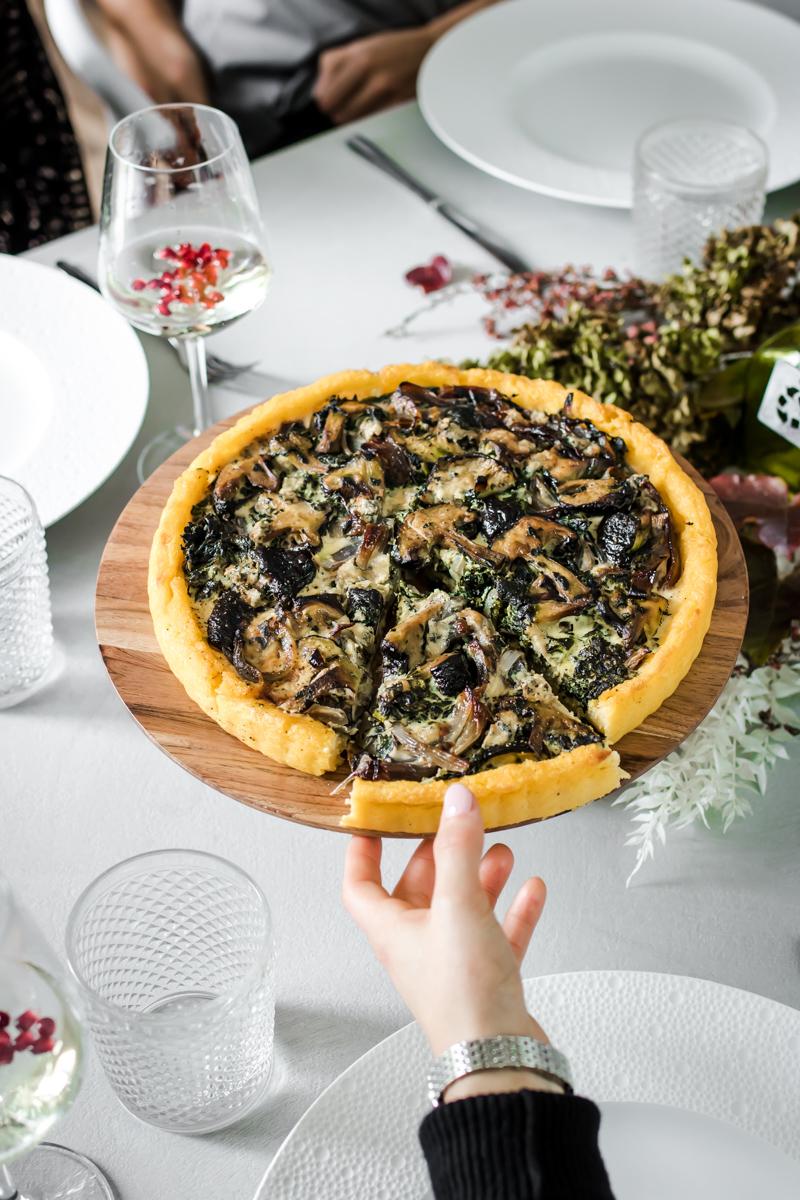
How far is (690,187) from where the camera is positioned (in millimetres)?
2553

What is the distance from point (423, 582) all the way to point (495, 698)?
10.9 inches

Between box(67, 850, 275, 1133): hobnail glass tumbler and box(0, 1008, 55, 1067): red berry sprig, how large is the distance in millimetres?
135

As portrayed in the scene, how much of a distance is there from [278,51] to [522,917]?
3.09 metres

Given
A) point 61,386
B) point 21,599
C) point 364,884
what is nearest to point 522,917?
point 364,884

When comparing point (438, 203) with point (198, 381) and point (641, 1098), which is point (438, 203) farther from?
point (641, 1098)

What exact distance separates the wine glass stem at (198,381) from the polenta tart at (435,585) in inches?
9.5

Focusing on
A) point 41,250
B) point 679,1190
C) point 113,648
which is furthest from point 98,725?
point 41,250

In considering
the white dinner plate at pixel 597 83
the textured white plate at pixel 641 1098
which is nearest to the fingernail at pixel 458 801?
the textured white plate at pixel 641 1098

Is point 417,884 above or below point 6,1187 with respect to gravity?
above

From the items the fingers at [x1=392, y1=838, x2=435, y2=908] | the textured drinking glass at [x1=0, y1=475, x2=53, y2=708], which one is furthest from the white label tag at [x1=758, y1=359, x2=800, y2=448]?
the textured drinking glass at [x1=0, y1=475, x2=53, y2=708]

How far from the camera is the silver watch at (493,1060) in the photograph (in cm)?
119

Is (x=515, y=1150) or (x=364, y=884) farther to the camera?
(x=364, y=884)

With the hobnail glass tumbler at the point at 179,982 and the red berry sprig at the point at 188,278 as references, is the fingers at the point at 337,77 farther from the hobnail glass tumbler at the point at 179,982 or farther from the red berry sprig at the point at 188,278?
the hobnail glass tumbler at the point at 179,982

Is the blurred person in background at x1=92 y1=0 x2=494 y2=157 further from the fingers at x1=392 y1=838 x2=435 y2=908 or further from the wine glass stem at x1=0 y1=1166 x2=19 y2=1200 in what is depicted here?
the wine glass stem at x1=0 y1=1166 x2=19 y2=1200
